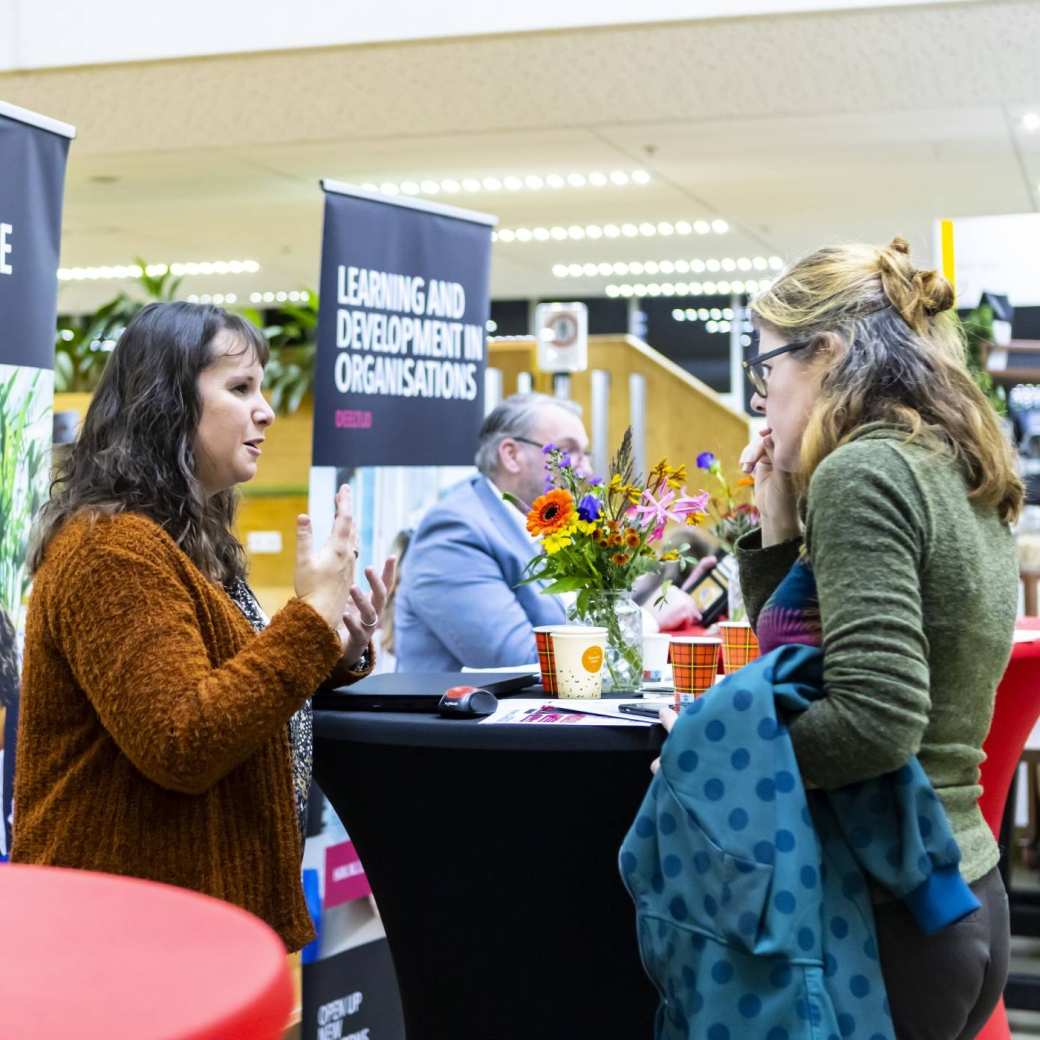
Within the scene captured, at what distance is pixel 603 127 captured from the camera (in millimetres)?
6965

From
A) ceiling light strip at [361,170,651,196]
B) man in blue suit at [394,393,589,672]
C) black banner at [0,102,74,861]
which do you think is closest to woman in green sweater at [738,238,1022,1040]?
man in blue suit at [394,393,589,672]

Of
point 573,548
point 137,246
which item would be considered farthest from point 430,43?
point 137,246

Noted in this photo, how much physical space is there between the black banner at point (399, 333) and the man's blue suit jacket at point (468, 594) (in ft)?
1.81

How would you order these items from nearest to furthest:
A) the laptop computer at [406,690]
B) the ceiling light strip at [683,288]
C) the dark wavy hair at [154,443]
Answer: the dark wavy hair at [154,443]
the laptop computer at [406,690]
the ceiling light strip at [683,288]

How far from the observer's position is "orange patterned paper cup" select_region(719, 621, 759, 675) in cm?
225

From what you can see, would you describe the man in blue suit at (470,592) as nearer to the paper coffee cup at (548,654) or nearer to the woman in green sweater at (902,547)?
the paper coffee cup at (548,654)

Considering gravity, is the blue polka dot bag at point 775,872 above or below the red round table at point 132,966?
below

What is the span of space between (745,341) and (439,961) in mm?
956

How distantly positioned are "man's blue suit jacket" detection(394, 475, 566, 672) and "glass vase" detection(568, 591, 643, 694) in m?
0.81

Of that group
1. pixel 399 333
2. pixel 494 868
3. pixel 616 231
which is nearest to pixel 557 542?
pixel 494 868

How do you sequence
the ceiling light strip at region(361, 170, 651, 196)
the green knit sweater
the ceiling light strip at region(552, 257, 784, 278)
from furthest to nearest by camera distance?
1. the ceiling light strip at region(552, 257, 784, 278)
2. the ceiling light strip at region(361, 170, 651, 196)
3. the green knit sweater

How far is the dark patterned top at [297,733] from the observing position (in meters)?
1.86

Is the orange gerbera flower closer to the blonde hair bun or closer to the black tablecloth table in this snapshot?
the black tablecloth table

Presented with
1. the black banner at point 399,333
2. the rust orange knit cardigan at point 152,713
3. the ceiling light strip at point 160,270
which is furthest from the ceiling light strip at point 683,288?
the rust orange knit cardigan at point 152,713
